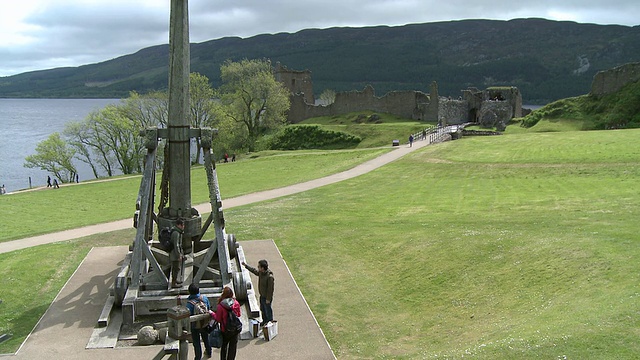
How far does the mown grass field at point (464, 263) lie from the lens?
33.1 feet

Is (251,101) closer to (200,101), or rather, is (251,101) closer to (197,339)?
(200,101)

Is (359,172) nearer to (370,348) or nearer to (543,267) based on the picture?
(543,267)

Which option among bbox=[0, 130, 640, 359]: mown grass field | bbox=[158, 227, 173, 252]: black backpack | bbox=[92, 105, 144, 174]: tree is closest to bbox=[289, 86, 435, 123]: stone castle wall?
bbox=[92, 105, 144, 174]: tree

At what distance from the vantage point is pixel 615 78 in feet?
173

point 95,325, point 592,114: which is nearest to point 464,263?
point 95,325

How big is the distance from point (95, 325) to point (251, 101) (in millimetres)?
54971

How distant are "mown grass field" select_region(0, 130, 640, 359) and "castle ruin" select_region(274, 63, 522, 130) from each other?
3349 centimetres

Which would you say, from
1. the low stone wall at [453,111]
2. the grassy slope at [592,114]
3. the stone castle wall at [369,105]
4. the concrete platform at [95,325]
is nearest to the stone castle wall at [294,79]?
the stone castle wall at [369,105]

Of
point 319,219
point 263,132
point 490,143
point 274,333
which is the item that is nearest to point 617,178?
point 319,219

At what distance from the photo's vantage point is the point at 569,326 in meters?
9.52

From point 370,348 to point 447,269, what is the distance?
13.9 feet

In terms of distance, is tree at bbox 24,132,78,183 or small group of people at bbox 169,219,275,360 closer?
small group of people at bbox 169,219,275,360

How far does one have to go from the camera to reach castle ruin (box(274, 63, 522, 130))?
60.2 metres

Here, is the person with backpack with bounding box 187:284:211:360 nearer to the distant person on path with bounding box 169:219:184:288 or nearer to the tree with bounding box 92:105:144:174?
the distant person on path with bounding box 169:219:184:288
